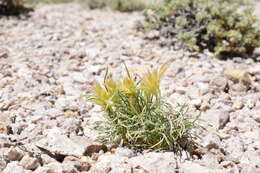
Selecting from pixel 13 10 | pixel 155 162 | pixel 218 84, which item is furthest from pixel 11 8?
pixel 155 162

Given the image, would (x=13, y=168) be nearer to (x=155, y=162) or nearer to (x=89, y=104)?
(x=155, y=162)

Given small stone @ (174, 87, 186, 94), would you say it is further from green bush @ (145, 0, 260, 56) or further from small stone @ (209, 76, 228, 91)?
green bush @ (145, 0, 260, 56)

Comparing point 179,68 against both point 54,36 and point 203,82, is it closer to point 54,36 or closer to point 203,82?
point 203,82

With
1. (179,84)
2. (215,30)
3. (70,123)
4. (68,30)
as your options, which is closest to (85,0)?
(68,30)

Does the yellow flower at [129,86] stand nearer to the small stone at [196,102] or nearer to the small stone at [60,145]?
the small stone at [60,145]

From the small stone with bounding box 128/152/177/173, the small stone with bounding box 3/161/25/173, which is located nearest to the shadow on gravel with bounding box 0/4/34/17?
the small stone with bounding box 3/161/25/173

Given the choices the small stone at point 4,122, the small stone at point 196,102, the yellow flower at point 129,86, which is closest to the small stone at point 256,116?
the small stone at point 196,102

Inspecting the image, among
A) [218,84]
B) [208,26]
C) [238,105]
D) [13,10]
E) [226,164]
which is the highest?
[13,10]
